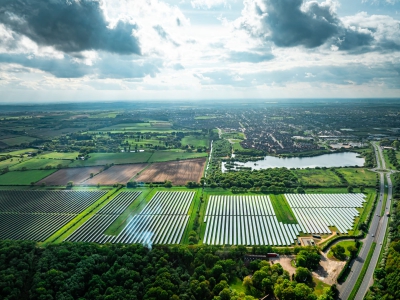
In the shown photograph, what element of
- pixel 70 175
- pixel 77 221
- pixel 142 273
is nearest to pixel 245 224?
pixel 142 273

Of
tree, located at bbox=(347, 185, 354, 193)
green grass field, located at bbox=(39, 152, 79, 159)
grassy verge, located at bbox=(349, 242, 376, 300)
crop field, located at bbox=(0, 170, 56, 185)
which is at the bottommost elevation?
grassy verge, located at bbox=(349, 242, 376, 300)

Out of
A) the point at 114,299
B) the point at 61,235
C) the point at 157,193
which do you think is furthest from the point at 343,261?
the point at 61,235

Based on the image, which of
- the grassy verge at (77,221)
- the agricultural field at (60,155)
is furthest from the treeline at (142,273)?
the agricultural field at (60,155)

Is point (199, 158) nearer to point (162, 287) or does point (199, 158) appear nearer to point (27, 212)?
point (27, 212)

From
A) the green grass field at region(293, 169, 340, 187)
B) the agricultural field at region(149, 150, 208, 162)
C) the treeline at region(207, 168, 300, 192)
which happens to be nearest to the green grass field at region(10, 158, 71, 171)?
the agricultural field at region(149, 150, 208, 162)

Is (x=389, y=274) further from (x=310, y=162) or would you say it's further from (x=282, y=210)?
(x=310, y=162)

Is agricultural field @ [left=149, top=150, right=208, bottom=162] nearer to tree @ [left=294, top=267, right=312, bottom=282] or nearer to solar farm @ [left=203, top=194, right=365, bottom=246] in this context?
solar farm @ [left=203, top=194, right=365, bottom=246]

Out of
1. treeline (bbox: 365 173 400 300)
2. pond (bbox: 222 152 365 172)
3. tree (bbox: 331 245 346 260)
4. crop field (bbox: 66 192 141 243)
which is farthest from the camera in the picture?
pond (bbox: 222 152 365 172)
